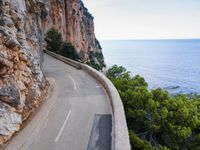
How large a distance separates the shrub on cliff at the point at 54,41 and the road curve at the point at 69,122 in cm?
2602

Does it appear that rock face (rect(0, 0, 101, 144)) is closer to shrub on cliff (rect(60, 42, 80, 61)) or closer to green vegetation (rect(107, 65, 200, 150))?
green vegetation (rect(107, 65, 200, 150))

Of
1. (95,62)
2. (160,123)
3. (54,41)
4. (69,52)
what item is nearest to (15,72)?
(160,123)

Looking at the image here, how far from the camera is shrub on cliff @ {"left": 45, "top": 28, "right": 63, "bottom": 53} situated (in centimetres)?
4644

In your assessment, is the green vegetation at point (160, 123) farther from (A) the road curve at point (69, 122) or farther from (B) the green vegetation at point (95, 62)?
(B) the green vegetation at point (95, 62)

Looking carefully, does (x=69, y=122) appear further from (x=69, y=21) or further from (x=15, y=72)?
(x=69, y=21)

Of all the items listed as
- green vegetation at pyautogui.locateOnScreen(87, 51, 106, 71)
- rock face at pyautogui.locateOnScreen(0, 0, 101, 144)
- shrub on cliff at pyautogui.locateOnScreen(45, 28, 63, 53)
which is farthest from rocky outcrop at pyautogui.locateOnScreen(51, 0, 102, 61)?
rock face at pyautogui.locateOnScreen(0, 0, 101, 144)

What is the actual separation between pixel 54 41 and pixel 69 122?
35012 mm

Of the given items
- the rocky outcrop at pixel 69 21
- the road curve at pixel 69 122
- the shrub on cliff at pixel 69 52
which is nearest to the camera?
the road curve at pixel 69 122

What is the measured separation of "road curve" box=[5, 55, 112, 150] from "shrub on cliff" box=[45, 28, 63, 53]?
85.4 ft

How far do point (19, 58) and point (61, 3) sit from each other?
44.6 m

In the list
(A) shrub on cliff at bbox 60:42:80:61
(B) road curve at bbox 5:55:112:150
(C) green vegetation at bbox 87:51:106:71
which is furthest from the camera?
(C) green vegetation at bbox 87:51:106:71

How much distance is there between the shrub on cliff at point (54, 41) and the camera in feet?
152

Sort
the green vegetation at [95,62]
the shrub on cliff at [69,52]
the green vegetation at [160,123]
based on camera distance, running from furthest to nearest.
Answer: the green vegetation at [95,62]
the shrub on cliff at [69,52]
the green vegetation at [160,123]

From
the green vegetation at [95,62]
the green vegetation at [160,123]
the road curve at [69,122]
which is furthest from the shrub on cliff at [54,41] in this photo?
the green vegetation at [160,123]
